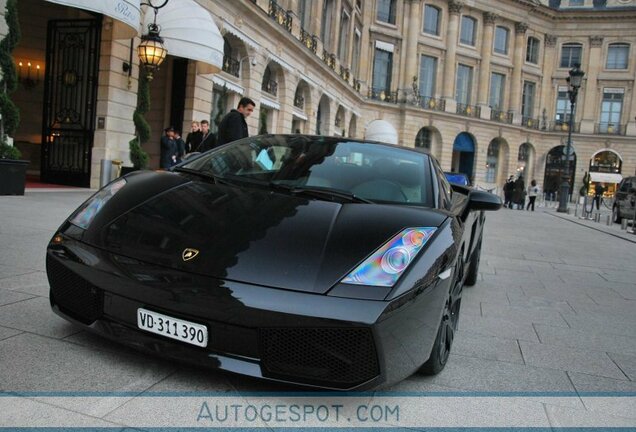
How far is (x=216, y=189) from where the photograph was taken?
2.88 metres

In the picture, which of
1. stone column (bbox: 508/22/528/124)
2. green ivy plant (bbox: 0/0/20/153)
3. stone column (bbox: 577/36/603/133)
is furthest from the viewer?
stone column (bbox: 577/36/603/133)

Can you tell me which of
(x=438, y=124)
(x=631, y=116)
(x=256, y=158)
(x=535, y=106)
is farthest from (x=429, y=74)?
(x=256, y=158)

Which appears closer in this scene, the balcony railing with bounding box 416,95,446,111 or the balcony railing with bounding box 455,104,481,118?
the balcony railing with bounding box 416,95,446,111

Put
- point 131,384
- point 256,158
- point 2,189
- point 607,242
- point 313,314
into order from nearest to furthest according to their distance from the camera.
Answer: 1. point 313,314
2. point 131,384
3. point 256,158
4. point 2,189
5. point 607,242

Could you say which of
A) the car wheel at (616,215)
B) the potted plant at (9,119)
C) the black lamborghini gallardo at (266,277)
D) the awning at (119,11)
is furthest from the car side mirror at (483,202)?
the car wheel at (616,215)

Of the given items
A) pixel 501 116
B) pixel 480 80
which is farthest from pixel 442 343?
pixel 501 116

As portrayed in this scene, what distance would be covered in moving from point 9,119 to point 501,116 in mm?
43490

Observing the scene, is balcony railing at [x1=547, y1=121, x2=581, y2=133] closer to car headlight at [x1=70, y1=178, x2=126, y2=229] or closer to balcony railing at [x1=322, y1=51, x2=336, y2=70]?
balcony railing at [x1=322, y1=51, x2=336, y2=70]

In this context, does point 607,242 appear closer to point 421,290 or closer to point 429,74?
point 421,290

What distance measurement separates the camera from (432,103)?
44562 mm

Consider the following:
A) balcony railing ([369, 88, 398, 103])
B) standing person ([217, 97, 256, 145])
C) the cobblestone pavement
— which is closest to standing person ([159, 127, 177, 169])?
standing person ([217, 97, 256, 145])

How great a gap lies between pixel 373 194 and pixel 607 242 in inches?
444

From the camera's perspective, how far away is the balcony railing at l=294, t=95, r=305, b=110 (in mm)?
26822

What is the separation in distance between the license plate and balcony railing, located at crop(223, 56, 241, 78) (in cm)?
1721
